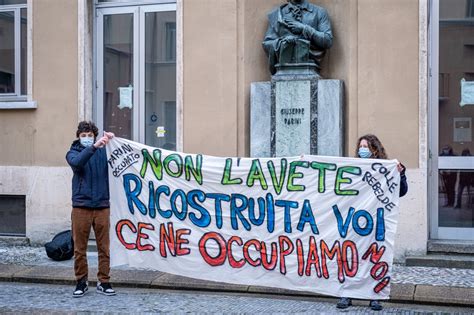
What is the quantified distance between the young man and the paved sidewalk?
850 mm

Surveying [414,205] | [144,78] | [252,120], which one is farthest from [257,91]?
[414,205]

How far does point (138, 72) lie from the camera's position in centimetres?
1177

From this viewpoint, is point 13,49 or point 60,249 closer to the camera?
point 60,249

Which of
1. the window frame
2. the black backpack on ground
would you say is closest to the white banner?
the black backpack on ground

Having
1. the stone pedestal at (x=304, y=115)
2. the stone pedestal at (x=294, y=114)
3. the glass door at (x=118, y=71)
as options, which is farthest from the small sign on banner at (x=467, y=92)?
the glass door at (x=118, y=71)

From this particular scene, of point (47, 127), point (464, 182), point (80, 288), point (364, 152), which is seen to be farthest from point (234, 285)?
point (47, 127)

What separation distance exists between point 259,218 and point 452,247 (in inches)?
132

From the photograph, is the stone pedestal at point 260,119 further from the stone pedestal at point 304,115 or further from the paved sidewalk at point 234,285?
the paved sidewalk at point 234,285

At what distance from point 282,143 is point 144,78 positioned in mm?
2676

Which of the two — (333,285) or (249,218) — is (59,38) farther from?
(333,285)

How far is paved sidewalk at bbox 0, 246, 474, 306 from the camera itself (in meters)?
8.12

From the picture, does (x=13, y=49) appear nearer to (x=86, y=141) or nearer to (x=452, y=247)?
(x=86, y=141)

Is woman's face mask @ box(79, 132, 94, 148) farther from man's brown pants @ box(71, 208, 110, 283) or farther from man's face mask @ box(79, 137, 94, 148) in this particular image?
man's brown pants @ box(71, 208, 110, 283)

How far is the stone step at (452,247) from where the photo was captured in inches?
391
